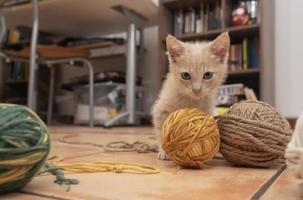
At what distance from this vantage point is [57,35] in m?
3.44

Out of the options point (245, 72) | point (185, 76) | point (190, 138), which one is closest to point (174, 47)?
point (185, 76)

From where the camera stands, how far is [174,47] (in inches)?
39.9

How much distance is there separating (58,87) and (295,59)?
8.39 feet

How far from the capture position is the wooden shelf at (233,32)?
259cm

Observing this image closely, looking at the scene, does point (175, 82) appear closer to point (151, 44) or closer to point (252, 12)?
point (252, 12)

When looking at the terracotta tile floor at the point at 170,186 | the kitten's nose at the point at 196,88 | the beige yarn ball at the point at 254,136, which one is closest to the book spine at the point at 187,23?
the kitten's nose at the point at 196,88

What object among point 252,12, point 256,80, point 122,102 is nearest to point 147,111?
point 122,102

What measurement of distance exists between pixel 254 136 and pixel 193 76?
0.27 m

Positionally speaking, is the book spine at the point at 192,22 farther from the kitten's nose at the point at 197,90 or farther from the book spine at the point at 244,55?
the kitten's nose at the point at 197,90

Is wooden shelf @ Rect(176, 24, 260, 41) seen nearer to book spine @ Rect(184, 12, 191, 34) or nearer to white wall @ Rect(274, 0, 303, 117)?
book spine @ Rect(184, 12, 191, 34)

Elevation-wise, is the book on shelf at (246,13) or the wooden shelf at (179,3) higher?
the wooden shelf at (179,3)

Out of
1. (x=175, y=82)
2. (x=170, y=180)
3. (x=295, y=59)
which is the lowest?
(x=170, y=180)

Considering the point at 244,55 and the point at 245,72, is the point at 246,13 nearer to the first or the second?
the point at 244,55

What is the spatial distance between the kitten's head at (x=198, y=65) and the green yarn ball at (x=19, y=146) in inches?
19.9
